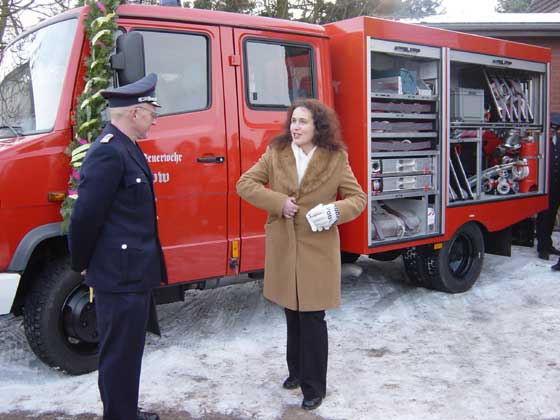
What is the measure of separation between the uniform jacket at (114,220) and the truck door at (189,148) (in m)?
1.40

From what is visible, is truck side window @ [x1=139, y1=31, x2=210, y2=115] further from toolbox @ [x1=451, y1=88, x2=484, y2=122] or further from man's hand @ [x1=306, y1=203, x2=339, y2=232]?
toolbox @ [x1=451, y1=88, x2=484, y2=122]

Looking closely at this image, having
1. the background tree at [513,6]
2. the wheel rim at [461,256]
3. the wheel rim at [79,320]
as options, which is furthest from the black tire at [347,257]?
the background tree at [513,6]

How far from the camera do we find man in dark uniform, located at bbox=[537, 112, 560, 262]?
8023 millimetres

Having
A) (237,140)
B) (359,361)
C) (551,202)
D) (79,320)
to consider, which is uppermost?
(237,140)

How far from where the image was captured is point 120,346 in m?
3.05

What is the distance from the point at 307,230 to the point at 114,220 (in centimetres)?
123

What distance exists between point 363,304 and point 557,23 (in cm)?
695

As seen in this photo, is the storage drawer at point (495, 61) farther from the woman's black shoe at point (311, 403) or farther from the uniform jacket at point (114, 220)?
the uniform jacket at point (114, 220)

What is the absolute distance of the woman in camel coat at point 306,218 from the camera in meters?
3.70

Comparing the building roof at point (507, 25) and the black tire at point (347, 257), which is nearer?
the black tire at point (347, 257)

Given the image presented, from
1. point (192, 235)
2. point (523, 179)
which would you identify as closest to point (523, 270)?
point (523, 179)

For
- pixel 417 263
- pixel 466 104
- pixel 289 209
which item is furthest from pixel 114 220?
pixel 466 104

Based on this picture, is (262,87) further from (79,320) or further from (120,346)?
(120,346)

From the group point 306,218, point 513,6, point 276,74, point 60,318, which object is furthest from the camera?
point 513,6
